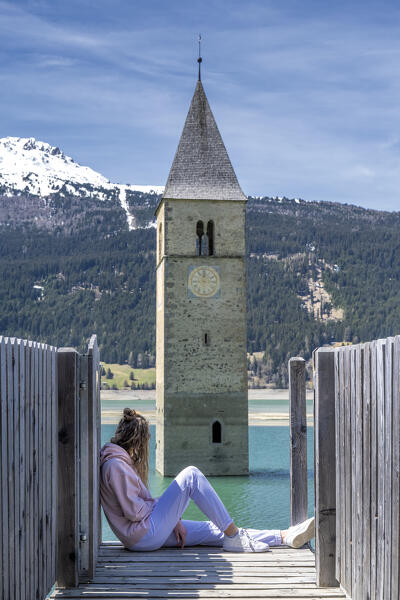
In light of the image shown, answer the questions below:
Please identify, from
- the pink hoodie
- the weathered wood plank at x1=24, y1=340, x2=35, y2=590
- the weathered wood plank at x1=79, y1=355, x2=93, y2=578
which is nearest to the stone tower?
the pink hoodie

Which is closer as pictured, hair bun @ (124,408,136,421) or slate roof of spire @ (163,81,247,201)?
hair bun @ (124,408,136,421)

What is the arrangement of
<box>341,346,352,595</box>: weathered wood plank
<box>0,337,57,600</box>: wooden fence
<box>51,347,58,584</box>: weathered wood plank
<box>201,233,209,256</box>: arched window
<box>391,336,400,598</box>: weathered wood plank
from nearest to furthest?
<box>391,336,400,598</box>: weathered wood plank → <box>0,337,57,600</box>: wooden fence → <box>341,346,352,595</box>: weathered wood plank → <box>51,347,58,584</box>: weathered wood plank → <box>201,233,209,256</box>: arched window

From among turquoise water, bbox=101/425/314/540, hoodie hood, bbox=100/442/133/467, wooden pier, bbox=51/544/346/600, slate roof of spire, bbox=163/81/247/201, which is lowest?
turquoise water, bbox=101/425/314/540

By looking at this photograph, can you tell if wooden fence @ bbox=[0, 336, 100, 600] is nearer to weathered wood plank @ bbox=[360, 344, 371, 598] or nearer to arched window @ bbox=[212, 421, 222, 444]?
weathered wood plank @ bbox=[360, 344, 371, 598]

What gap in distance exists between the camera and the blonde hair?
7.10 metres

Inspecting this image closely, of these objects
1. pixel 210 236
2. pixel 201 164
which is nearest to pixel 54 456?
pixel 210 236

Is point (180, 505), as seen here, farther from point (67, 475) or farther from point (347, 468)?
point (347, 468)

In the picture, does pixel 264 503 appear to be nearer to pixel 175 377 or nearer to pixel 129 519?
pixel 175 377

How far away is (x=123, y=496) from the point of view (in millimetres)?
6863

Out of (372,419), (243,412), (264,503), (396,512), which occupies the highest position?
(372,419)

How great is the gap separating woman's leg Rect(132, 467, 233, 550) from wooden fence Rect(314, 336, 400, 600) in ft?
3.49

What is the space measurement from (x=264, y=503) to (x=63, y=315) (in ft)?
554

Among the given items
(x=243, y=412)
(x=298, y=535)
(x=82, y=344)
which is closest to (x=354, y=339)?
(x=82, y=344)

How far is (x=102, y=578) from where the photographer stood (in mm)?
6375
